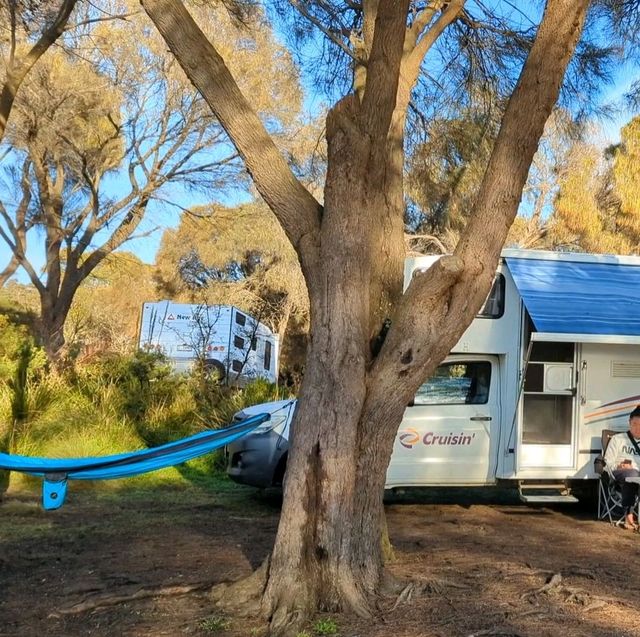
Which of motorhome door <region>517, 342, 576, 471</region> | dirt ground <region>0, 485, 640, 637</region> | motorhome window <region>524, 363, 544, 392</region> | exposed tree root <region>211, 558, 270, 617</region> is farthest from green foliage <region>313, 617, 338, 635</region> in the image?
motorhome window <region>524, 363, 544, 392</region>

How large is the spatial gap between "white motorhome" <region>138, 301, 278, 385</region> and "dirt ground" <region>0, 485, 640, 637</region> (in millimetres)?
5806

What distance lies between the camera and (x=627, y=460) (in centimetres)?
824

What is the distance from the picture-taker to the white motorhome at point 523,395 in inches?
339

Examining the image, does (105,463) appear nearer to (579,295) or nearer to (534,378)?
(534,378)

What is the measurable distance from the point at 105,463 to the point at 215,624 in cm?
230

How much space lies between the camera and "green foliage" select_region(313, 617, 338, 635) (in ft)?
14.5

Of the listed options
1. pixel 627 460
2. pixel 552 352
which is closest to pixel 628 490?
pixel 627 460

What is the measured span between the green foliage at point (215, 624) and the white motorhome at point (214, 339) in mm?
9350

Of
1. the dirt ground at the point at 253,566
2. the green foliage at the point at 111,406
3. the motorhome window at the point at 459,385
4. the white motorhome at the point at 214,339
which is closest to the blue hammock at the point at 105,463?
the dirt ground at the point at 253,566

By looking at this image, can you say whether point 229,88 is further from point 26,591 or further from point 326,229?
point 26,591

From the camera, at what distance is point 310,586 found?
15.4 feet

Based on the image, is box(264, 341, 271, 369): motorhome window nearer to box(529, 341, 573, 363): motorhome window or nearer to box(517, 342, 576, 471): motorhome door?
box(517, 342, 576, 471): motorhome door

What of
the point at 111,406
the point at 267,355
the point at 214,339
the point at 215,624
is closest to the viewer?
the point at 215,624

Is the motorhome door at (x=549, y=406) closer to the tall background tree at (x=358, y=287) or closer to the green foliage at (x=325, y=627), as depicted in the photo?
the tall background tree at (x=358, y=287)
